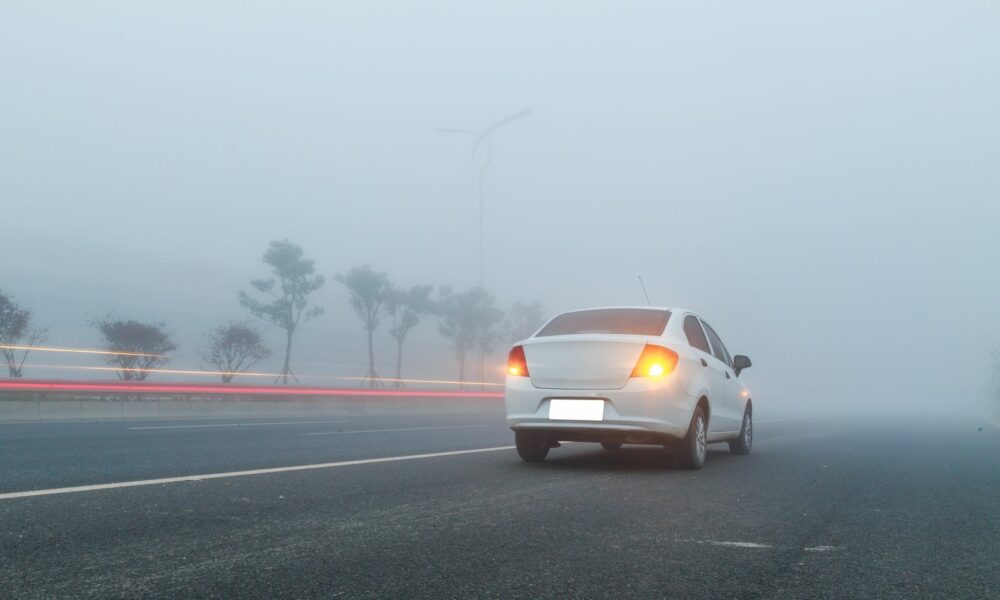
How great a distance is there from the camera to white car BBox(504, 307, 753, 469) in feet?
24.8

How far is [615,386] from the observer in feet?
24.9

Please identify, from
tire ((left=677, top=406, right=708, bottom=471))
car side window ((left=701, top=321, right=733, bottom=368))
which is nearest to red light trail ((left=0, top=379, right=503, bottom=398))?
car side window ((left=701, top=321, right=733, bottom=368))

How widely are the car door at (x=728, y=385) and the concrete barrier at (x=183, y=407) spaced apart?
13.8m

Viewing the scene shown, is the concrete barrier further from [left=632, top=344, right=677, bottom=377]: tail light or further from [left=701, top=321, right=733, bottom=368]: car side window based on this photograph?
[left=632, top=344, right=677, bottom=377]: tail light

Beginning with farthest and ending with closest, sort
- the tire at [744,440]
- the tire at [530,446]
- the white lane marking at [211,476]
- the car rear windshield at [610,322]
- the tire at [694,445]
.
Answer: the tire at [744,440] → the car rear windshield at [610,322] → the tire at [530,446] → the tire at [694,445] → the white lane marking at [211,476]

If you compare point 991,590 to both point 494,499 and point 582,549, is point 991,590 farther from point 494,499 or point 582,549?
point 494,499

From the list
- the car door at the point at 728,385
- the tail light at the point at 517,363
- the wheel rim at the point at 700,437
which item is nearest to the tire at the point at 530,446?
the tail light at the point at 517,363

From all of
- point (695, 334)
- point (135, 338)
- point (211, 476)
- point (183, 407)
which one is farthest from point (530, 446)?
point (135, 338)

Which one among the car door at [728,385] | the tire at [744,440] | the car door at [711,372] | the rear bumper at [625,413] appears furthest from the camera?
the tire at [744,440]

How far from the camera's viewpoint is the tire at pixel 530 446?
325 inches

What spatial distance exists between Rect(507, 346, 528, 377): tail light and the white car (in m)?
Answer: 0.01

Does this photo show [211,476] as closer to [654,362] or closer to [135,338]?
[654,362]

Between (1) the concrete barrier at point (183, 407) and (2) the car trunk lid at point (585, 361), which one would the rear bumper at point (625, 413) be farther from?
(1) the concrete barrier at point (183, 407)

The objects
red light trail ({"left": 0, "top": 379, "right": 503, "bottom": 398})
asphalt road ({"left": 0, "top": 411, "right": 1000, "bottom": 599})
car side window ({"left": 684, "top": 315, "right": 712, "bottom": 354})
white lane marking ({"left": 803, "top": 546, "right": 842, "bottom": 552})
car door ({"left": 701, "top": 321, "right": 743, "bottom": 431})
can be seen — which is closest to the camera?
asphalt road ({"left": 0, "top": 411, "right": 1000, "bottom": 599})
